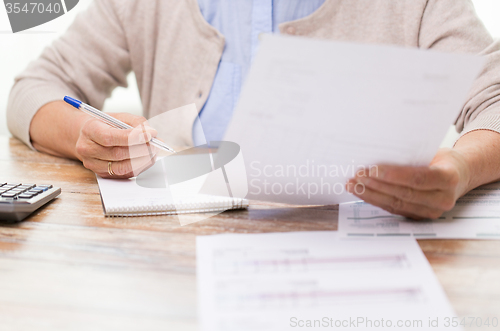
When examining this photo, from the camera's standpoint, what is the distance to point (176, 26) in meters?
0.97

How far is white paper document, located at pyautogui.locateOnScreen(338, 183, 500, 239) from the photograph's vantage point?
491 millimetres

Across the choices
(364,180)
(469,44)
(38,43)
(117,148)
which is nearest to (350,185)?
(364,180)

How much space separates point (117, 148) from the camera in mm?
649

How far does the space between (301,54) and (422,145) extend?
0.60 ft

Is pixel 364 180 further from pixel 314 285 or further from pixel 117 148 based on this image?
pixel 117 148

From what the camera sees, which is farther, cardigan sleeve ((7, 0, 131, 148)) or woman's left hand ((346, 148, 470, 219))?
cardigan sleeve ((7, 0, 131, 148))

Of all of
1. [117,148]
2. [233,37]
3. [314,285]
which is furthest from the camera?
[233,37]

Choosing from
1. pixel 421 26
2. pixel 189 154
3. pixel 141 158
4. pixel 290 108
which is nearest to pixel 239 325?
pixel 290 108

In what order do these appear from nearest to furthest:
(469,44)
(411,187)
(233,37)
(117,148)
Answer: (411,187), (117,148), (469,44), (233,37)

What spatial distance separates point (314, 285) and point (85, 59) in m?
0.85

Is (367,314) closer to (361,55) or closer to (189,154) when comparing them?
(361,55)

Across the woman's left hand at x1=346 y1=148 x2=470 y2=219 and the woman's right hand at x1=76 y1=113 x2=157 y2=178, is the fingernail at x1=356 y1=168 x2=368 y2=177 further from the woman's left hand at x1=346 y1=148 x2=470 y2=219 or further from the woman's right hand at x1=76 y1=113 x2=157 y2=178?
the woman's right hand at x1=76 y1=113 x2=157 y2=178

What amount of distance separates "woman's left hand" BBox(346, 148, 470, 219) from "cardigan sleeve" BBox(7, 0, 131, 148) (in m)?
0.72

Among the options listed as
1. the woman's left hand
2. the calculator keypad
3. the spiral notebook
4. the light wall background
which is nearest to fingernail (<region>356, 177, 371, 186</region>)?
the woman's left hand
